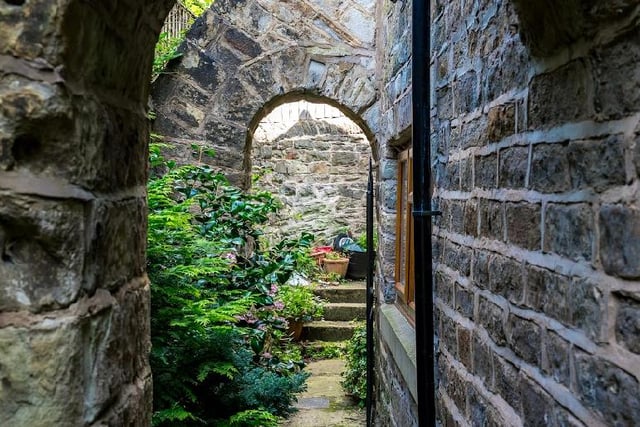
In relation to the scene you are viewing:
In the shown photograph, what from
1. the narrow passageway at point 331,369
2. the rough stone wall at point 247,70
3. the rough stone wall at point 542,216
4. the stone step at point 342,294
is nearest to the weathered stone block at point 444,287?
the rough stone wall at point 542,216

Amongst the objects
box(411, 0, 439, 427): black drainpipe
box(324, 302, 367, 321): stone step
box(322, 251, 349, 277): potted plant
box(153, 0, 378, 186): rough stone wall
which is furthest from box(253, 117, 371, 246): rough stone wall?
box(411, 0, 439, 427): black drainpipe

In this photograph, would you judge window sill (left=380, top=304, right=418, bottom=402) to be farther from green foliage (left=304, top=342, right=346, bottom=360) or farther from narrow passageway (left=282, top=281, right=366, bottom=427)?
green foliage (left=304, top=342, right=346, bottom=360)

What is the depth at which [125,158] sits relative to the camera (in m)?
1.19

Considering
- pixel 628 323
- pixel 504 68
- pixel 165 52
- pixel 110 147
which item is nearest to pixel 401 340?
pixel 504 68

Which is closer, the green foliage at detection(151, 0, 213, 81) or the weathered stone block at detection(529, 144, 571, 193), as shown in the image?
the weathered stone block at detection(529, 144, 571, 193)

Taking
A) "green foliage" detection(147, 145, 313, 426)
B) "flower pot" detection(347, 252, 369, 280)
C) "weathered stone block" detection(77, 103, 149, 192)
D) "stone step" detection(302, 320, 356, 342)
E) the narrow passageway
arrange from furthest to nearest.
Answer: "flower pot" detection(347, 252, 369, 280) < "stone step" detection(302, 320, 356, 342) < the narrow passageway < "green foliage" detection(147, 145, 313, 426) < "weathered stone block" detection(77, 103, 149, 192)

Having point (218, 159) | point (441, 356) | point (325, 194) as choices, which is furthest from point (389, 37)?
point (325, 194)

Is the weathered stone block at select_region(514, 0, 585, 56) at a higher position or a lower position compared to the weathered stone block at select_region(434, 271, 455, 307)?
higher

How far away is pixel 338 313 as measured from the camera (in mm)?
7480

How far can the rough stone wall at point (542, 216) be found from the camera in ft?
3.27

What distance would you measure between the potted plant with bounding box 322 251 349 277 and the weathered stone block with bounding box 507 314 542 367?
22.1 ft

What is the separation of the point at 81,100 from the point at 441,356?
5.67ft

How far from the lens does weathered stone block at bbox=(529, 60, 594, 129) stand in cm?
113

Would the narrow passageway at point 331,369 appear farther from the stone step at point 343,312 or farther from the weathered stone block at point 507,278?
the weathered stone block at point 507,278
